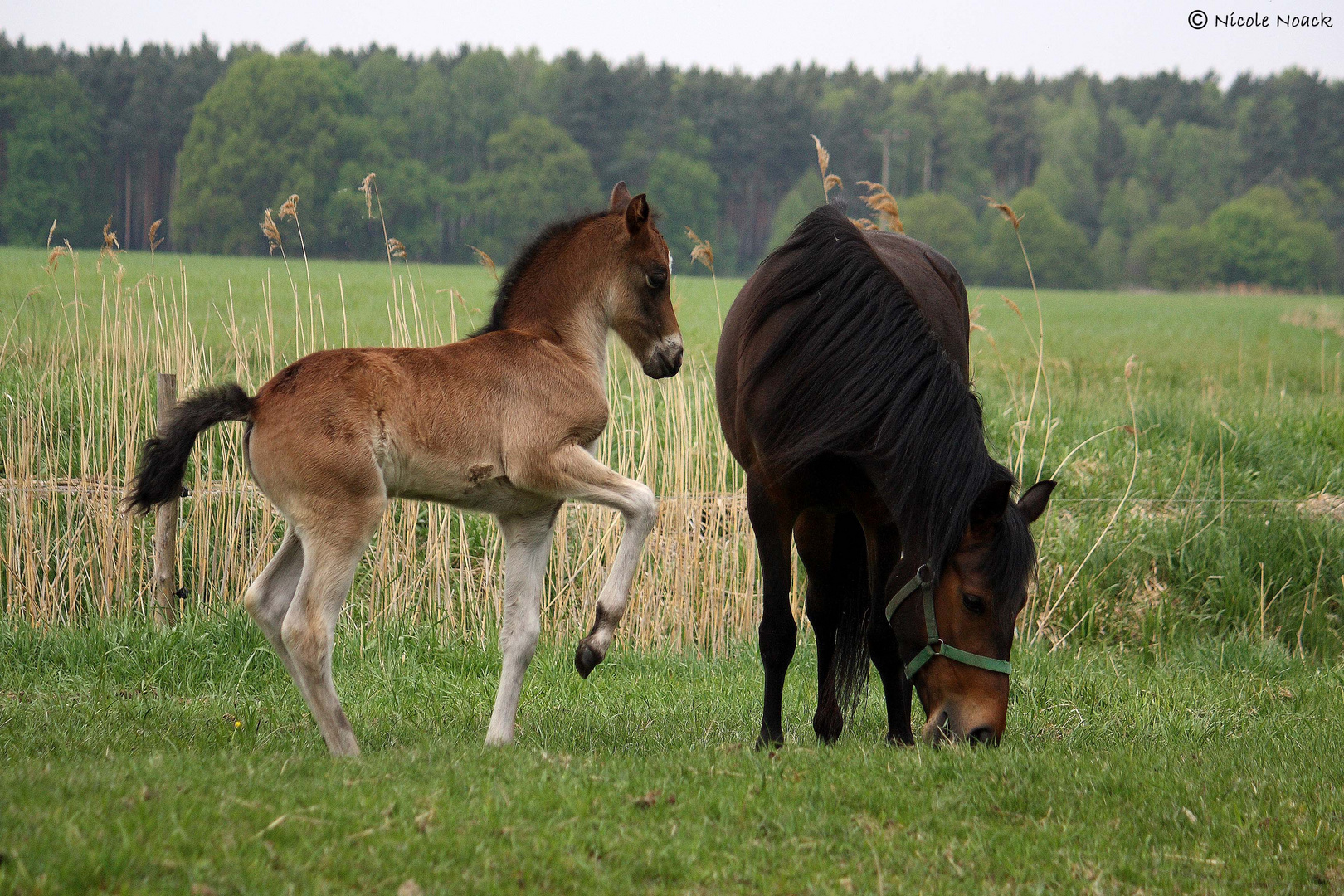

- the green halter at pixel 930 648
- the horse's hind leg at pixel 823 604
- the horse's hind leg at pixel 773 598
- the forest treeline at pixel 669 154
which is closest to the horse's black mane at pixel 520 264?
the horse's hind leg at pixel 773 598

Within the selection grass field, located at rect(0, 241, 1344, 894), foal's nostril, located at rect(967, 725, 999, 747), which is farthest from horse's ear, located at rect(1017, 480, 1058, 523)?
grass field, located at rect(0, 241, 1344, 894)

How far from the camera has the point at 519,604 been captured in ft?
13.3

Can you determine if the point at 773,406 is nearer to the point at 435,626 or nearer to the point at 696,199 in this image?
the point at 435,626

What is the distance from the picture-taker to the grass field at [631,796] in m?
2.51

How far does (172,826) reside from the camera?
2.52 meters

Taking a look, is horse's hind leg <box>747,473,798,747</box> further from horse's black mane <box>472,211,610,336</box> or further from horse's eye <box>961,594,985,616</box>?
horse's black mane <box>472,211,610,336</box>

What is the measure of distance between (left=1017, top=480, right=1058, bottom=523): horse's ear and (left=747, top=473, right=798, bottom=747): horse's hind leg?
949 millimetres

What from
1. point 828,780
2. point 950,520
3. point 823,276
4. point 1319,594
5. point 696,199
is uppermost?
point 696,199

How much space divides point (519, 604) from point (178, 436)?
4.44 feet

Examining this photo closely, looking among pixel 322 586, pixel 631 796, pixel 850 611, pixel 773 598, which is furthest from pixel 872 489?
pixel 322 586

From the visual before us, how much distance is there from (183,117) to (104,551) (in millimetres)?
32029

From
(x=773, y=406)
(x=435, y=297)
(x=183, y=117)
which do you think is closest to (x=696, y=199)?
(x=183, y=117)

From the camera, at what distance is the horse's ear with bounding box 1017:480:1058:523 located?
3742 millimetres

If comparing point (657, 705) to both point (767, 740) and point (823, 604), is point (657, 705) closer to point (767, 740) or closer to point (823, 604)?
point (767, 740)
